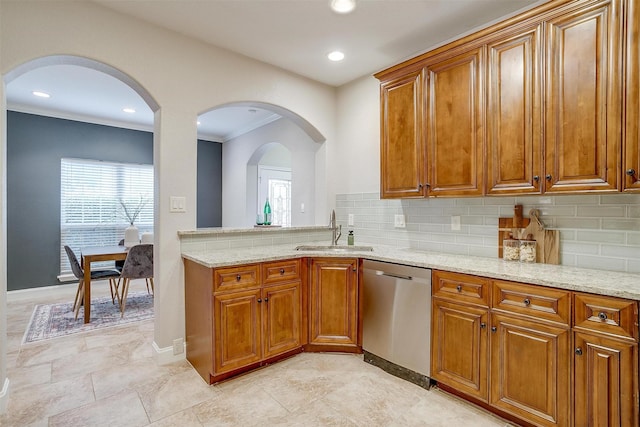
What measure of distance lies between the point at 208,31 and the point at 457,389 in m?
3.14

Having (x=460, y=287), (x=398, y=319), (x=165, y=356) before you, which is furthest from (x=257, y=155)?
(x=460, y=287)

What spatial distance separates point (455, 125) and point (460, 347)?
149 cm

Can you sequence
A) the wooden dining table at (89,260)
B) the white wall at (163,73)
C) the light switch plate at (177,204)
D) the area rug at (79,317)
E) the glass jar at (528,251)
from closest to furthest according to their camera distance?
the white wall at (163,73), the glass jar at (528,251), the light switch plate at (177,204), the area rug at (79,317), the wooden dining table at (89,260)

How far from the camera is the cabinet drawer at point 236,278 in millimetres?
2178

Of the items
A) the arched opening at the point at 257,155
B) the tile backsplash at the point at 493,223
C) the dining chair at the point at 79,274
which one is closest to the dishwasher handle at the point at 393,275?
the tile backsplash at the point at 493,223

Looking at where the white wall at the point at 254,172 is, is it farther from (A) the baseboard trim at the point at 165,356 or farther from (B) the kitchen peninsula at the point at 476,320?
(A) the baseboard trim at the point at 165,356

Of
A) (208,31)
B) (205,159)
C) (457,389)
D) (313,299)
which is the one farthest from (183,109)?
(205,159)

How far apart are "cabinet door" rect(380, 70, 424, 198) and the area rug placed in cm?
312

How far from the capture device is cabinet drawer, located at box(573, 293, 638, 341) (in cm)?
141

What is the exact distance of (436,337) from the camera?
6.93 ft

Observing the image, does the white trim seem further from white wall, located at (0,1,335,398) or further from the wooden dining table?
the wooden dining table

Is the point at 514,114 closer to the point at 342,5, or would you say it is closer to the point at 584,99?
the point at 584,99

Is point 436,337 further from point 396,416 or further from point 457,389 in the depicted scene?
point 396,416

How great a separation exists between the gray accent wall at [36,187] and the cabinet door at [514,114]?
550 cm
